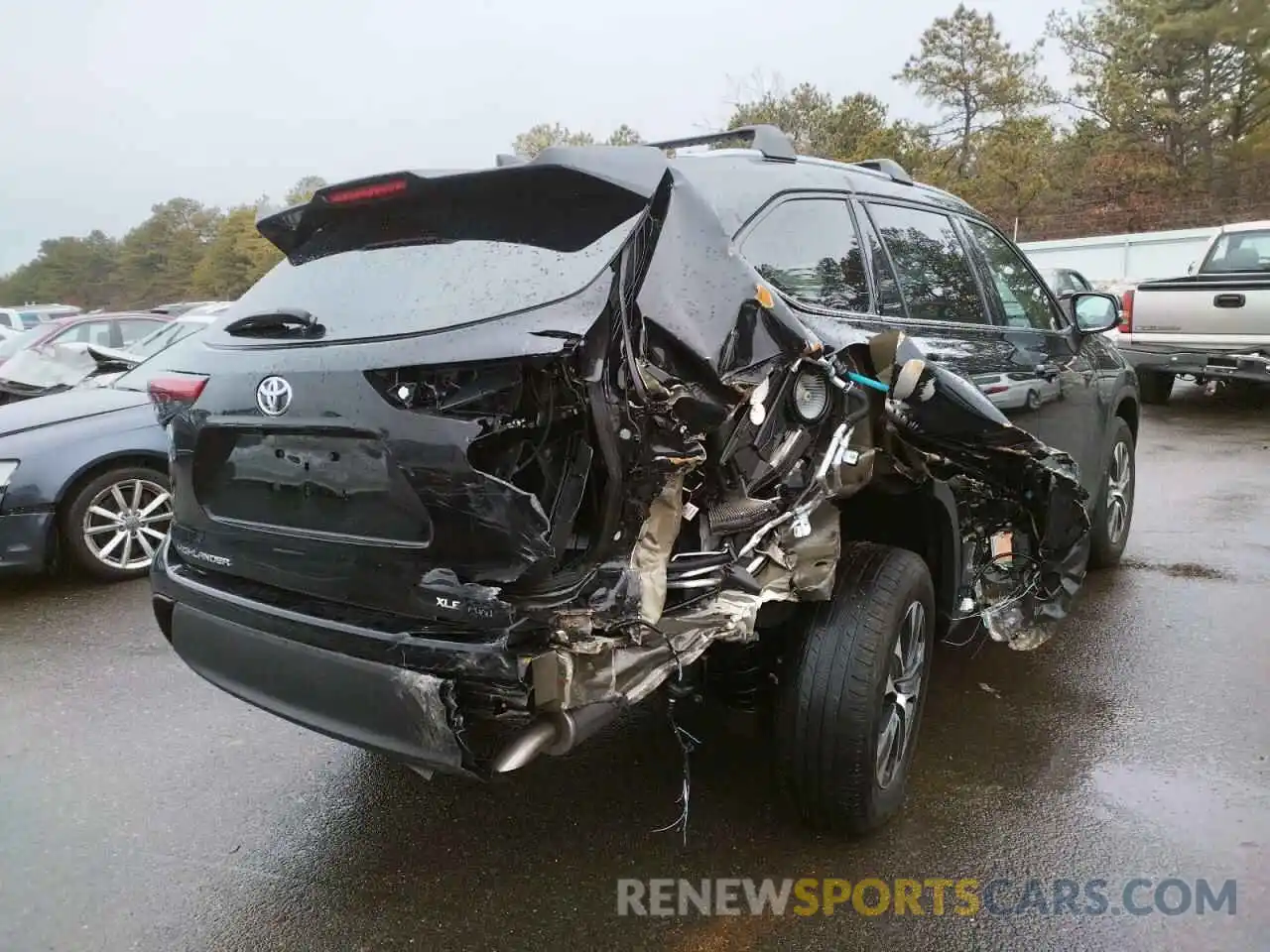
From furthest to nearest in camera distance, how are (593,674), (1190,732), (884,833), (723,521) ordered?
(1190,732) < (884,833) < (723,521) < (593,674)

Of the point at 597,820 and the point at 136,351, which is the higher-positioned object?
the point at 136,351

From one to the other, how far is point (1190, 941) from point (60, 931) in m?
2.96

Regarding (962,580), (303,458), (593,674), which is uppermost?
(303,458)

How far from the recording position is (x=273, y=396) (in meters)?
2.36

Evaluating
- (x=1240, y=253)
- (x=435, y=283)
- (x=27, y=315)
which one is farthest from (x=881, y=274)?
(x=27, y=315)

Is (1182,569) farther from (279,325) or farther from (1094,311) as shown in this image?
(279,325)

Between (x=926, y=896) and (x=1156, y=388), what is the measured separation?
10.6 metres

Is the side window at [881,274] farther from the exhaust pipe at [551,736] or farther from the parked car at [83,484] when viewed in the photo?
the parked car at [83,484]

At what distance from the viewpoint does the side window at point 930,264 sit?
340cm

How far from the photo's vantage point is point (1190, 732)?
11.1 feet

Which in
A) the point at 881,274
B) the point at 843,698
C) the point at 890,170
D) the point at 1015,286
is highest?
the point at 890,170

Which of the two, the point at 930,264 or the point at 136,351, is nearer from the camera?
the point at 930,264

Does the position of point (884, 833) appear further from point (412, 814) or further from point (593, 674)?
point (412, 814)

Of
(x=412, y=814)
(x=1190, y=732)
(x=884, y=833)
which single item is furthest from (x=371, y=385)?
(x=1190, y=732)
